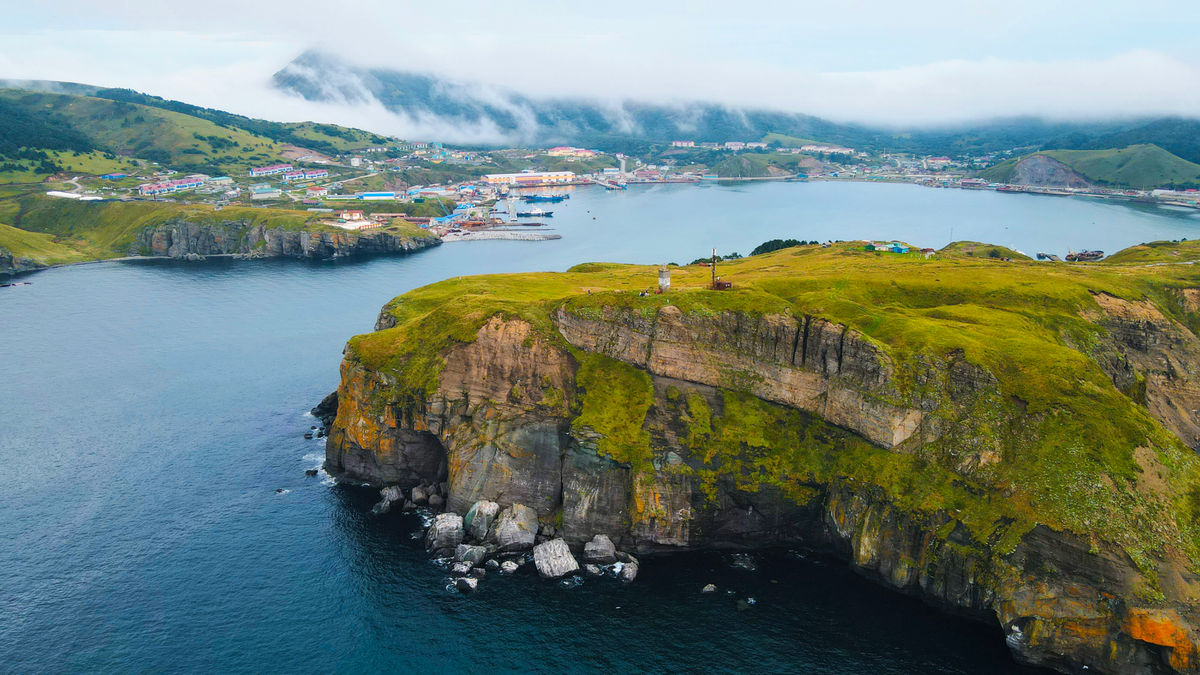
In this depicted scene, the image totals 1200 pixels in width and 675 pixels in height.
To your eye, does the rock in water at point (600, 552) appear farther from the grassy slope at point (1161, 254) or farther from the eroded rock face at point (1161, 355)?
the grassy slope at point (1161, 254)

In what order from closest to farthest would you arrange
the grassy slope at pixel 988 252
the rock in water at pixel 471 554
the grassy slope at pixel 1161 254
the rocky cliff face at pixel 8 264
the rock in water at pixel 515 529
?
the rock in water at pixel 471 554
the rock in water at pixel 515 529
the grassy slope at pixel 1161 254
the grassy slope at pixel 988 252
the rocky cliff face at pixel 8 264

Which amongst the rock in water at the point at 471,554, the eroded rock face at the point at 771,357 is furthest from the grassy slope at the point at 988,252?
the rock in water at the point at 471,554

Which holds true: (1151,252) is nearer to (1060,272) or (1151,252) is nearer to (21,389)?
(1060,272)

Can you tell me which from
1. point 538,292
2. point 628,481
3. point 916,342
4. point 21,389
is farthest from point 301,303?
point 916,342

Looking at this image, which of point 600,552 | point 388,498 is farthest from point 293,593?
point 600,552

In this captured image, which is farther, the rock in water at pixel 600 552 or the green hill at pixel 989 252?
the green hill at pixel 989 252

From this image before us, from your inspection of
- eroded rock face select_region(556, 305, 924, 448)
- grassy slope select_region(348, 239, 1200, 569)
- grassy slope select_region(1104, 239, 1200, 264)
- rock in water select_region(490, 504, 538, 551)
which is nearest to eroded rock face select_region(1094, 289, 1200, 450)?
grassy slope select_region(348, 239, 1200, 569)
